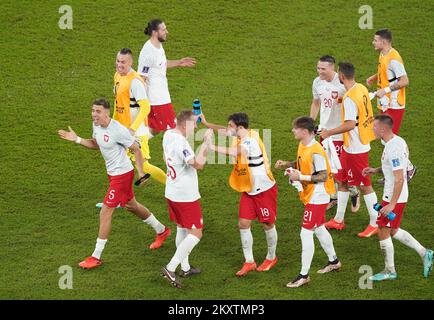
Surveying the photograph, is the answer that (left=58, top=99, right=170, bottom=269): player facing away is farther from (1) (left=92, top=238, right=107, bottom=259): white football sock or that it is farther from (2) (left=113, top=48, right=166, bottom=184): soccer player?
(2) (left=113, top=48, right=166, bottom=184): soccer player

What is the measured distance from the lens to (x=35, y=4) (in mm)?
17906

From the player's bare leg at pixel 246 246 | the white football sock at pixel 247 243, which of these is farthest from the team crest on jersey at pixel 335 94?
the white football sock at pixel 247 243

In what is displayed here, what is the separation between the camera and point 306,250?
10742 millimetres

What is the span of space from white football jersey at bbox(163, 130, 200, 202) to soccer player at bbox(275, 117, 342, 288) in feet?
3.35

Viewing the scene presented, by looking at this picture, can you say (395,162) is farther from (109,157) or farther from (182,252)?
(109,157)

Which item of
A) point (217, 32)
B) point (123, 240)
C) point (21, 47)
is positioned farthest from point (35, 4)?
point (123, 240)

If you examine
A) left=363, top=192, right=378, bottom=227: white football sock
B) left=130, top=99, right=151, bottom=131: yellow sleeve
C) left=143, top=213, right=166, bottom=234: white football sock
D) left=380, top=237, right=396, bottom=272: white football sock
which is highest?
left=130, top=99, right=151, bottom=131: yellow sleeve

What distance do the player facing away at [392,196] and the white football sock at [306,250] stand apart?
80 centimetres

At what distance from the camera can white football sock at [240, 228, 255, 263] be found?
1106 centimetres

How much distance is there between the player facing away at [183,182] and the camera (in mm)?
10578

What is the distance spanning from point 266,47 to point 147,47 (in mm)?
4318

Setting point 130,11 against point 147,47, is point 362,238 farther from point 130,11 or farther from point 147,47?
point 130,11

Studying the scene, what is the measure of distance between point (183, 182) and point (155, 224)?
4.38 ft

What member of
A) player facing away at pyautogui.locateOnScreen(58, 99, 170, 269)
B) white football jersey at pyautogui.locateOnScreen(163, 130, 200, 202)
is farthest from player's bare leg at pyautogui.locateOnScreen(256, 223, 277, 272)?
player facing away at pyautogui.locateOnScreen(58, 99, 170, 269)
